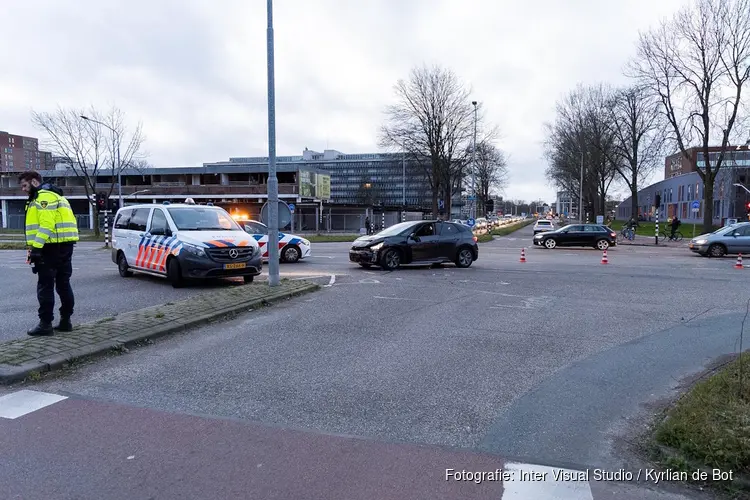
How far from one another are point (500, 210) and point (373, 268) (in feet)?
427

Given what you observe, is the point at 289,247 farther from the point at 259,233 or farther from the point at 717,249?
the point at 717,249

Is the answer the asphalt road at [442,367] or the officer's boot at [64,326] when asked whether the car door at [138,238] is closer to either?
the asphalt road at [442,367]

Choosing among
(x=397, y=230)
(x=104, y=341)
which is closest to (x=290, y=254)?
(x=397, y=230)

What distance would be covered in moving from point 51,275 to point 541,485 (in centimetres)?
577

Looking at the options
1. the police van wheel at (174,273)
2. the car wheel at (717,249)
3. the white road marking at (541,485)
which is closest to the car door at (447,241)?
the police van wheel at (174,273)

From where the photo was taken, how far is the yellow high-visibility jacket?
606 centimetres

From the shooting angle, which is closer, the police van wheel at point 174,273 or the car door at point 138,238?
the police van wheel at point 174,273

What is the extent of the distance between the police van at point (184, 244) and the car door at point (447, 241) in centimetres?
627

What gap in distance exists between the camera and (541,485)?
10.8ft

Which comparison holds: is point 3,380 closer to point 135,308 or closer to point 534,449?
point 135,308

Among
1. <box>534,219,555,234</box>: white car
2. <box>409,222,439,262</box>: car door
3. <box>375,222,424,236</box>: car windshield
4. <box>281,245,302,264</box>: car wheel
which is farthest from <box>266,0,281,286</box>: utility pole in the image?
<box>534,219,555,234</box>: white car

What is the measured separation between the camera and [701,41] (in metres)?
33.6

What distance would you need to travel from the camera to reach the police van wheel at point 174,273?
36.9 ft

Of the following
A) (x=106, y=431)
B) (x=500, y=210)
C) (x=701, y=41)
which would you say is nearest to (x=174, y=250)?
(x=106, y=431)
